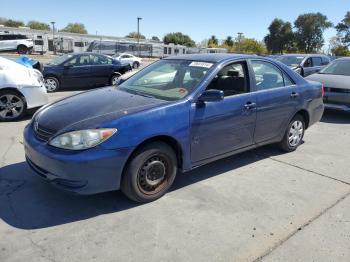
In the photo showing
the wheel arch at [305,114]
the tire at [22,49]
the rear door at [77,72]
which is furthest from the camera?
the tire at [22,49]

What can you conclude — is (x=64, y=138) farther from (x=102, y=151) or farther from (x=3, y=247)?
(x=3, y=247)

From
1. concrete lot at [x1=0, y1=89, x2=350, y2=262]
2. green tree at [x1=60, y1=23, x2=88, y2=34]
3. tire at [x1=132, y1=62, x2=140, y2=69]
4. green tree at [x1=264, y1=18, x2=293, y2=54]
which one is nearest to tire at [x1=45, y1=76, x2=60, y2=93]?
concrete lot at [x1=0, y1=89, x2=350, y2=262]

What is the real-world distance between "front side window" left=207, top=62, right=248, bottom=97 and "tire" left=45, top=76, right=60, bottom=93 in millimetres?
8777

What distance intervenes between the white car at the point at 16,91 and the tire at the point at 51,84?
4.52 m

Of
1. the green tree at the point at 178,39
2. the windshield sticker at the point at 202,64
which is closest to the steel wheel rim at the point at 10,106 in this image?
the windshield sticker at the point at 202,64

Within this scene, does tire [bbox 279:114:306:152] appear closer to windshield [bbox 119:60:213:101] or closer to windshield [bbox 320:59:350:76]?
windshield [bbox 119:60:213:101]

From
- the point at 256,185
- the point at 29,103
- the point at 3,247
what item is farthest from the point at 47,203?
the point at 29,103

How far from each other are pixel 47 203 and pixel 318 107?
15.4 feet

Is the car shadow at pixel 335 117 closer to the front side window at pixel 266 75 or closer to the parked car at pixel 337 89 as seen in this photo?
the parked car at pixel 337 89

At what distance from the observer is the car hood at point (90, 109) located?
11.7 feet

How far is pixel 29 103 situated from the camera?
24.0 feet

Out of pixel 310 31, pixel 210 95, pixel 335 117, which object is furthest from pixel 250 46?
pixel 210 95

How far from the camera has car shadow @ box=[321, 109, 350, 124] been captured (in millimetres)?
8516

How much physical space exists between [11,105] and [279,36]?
79.2 metres
